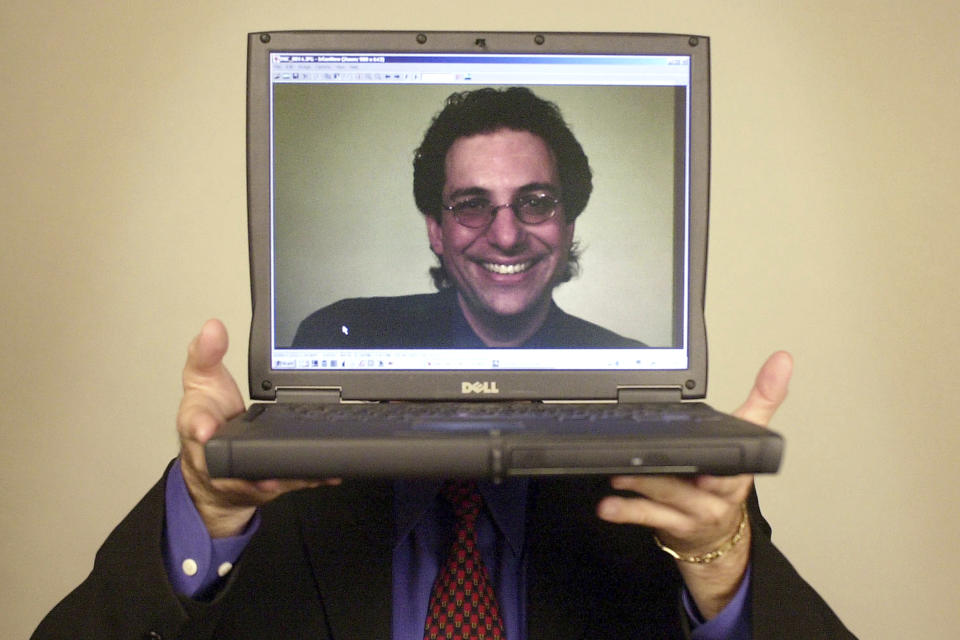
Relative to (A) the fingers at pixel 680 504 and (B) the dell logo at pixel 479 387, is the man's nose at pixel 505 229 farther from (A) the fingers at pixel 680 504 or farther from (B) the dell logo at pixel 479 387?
(A) the fingers at pixel 680 504

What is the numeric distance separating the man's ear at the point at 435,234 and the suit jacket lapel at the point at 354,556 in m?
0.28

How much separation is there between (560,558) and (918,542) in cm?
74

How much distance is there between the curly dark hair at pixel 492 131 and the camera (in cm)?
85

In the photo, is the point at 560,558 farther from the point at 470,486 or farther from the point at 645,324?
the point at 645,324

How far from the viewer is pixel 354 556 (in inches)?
35.3

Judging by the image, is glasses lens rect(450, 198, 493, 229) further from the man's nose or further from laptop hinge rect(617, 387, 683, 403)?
laptop hinge rect(617, 387, 683, 403)

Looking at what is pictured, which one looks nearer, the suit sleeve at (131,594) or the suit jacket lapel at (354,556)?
the suit sleeve at (131,594)

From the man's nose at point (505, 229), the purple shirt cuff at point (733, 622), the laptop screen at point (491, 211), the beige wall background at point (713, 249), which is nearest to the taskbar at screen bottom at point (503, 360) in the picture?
the laptop screen at point (491, 211)

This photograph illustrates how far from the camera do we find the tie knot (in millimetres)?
888

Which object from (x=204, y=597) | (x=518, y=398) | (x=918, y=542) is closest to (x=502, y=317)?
(x=518, y=398)

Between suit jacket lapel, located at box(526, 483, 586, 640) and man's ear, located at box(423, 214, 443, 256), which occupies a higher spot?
man's ear, located at box(423, 214, 443, 256)

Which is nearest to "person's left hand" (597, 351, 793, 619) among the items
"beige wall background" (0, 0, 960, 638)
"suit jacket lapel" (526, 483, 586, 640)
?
"suit jacket lapel" (526, 483, 586, 640)

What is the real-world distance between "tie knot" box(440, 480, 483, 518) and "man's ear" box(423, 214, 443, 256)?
0.25 metres

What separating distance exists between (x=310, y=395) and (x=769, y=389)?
1.39ft
